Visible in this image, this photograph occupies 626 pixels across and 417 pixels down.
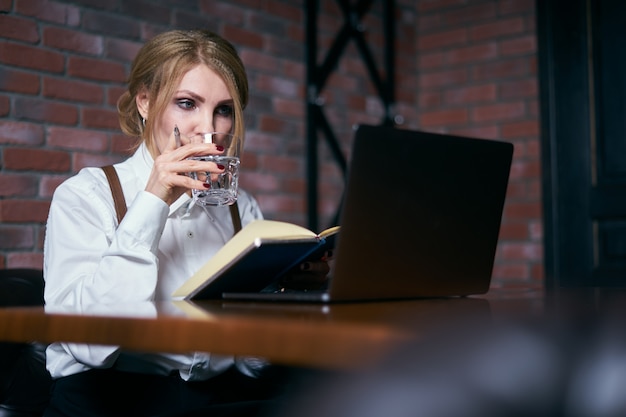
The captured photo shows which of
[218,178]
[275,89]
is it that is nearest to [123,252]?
[218,178]

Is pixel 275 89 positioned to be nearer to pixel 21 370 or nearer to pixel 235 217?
pixel 235 217

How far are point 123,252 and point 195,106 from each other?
1.65 feet

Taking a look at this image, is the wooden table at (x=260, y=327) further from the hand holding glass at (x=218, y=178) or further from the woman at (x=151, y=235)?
the hand holding glass at (x=218, y=178)

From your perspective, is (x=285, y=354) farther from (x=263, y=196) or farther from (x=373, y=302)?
(x=263, y=196)

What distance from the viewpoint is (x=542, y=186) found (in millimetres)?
3424

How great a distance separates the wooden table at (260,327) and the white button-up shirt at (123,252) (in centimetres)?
11

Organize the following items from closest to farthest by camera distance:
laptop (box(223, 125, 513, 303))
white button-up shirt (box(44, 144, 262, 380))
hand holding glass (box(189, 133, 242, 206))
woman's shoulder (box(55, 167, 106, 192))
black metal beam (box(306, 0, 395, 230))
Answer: laptop (box(223, 125, 513, 303)), white button-up shirt (box(44, 144, 262, 380)), hand holding glass (box(189, 133, 242, 206)), woman's shoulder (box(55, 167, 106, 192)), black metal beam (box(306, 0, 395, 230))

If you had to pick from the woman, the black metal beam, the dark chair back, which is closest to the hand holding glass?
the woman

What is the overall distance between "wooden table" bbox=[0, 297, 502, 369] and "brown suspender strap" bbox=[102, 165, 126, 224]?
534mm

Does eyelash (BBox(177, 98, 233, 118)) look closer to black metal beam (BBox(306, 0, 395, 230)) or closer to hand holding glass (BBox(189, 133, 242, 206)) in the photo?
hand holding glass (BBox(189, 133, 242, 206))

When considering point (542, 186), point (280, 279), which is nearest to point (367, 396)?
point (280, 279)

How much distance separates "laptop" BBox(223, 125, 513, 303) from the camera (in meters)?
0.95

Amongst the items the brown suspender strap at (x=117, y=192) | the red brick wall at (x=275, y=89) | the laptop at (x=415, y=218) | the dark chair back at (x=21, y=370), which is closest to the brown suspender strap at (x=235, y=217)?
the brown suspender strap at (x=117, y=192)

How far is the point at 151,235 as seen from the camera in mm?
1303
